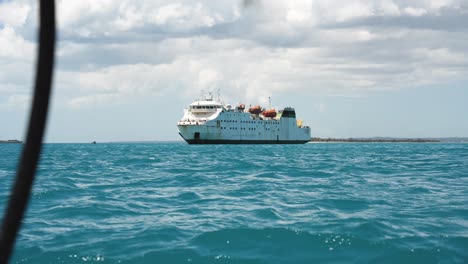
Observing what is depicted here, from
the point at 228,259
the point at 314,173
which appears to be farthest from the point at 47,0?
the point at 314,173

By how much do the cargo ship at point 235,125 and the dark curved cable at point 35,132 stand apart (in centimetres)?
7633

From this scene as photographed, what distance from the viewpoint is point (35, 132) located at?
0.91 metres

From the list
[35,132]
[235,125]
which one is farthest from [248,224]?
[235,125]

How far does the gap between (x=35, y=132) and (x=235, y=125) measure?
267 feet

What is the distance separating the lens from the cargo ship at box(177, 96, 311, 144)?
78062 mm

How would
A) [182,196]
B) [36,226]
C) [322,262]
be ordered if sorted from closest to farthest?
[322,262] < [36,226] < [182,196]

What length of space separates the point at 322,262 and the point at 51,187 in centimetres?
1200

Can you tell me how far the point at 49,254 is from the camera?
796 centimetres

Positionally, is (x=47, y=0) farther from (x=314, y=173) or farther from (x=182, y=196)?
(x=314, y=173)

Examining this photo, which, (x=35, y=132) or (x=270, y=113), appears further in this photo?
(x=270, y=113)

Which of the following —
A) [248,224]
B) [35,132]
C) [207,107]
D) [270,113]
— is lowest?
[248,224]

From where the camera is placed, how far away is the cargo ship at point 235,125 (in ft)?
256

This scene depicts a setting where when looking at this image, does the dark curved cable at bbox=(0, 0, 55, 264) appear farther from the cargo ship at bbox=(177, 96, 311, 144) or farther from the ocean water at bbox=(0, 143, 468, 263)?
the cargo ship at bbox=(177, 96, 311, 144)

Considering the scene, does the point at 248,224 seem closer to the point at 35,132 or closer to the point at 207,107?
the point at 35,132
